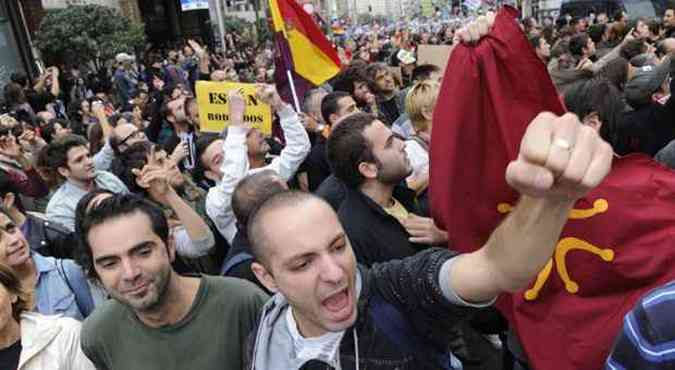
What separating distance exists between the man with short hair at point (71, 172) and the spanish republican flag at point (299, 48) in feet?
6.16

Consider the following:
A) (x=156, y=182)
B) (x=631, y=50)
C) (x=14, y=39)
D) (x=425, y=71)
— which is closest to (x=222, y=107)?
(x=156, y=182)

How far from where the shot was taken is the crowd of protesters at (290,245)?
1.23 meters

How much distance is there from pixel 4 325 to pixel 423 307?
156cm

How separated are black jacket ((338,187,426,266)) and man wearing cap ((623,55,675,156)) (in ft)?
5.02

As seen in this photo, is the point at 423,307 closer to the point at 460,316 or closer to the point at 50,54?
the point at 460,316

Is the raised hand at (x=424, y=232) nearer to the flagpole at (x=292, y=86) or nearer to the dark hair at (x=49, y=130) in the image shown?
the flagpole at (x=292, y=86)

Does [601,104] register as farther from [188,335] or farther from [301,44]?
[301,44]

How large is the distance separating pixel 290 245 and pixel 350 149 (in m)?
1.45

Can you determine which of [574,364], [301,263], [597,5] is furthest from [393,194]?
[597,5]

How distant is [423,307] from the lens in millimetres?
1288

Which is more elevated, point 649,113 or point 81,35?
point 649,113

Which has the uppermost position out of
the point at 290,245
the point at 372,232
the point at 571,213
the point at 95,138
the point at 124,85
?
the point at 290,245

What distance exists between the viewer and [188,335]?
1.96 metres

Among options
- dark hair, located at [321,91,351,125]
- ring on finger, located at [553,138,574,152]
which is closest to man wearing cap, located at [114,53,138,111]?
dark hair, located at [321,91,351,125]
